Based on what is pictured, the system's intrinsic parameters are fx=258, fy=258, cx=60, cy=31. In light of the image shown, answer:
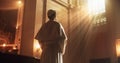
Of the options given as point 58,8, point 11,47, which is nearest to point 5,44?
point 11,47

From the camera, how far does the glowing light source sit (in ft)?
31.0

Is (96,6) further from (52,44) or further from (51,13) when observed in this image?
(52,44)

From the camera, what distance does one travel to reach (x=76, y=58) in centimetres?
950

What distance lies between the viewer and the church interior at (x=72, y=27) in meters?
8.33

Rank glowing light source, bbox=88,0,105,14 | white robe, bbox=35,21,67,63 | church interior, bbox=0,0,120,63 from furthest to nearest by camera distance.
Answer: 1. glowing light source, bbox=88,0,105,14
2. church interior, bbox=0,0,120,63
3. white robe, bbox=35,21,67,63

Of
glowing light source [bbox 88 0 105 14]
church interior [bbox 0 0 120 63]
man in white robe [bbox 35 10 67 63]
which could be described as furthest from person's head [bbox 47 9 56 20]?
glowing light source [bbox 88 0 105 14]

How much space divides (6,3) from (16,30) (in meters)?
1.32

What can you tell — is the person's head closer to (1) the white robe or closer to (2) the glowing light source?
(1) the white robe

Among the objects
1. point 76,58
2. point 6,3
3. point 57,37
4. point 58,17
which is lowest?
point 76,58

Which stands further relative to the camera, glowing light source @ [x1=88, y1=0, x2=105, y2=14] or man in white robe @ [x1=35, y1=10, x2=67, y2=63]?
glowing light source @ [x1=88, y1=0, x2=105, y2=14]

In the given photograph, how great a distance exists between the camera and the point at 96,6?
9.80 meters

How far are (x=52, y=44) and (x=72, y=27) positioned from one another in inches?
207

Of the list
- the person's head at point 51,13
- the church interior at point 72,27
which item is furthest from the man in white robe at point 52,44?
the church interior at point 72,27

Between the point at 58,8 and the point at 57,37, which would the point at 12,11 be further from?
the point at 57,37
